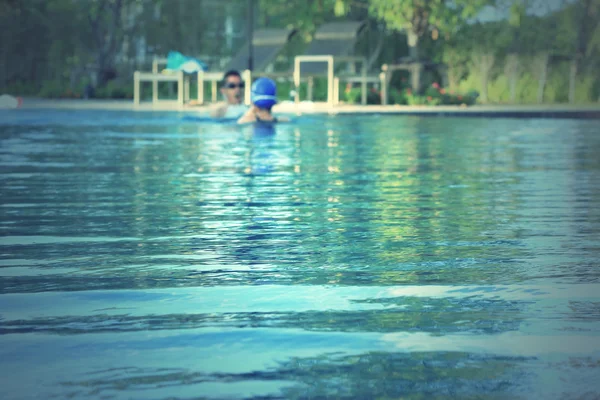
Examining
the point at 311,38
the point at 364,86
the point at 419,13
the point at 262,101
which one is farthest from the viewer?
the point at 311,38

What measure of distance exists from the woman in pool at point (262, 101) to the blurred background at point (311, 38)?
14204mm

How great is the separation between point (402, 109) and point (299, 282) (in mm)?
34007

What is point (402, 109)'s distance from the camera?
42.0 metres

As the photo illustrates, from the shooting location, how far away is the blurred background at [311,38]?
4659cm

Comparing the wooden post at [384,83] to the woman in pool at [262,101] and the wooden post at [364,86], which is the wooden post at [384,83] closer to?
the wooden post at [364,86]

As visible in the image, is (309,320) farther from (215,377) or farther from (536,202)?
(536,202)

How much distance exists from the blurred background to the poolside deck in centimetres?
337

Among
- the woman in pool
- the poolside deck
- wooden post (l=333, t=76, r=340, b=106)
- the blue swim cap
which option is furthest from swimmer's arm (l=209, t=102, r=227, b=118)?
wooden post (l=333, t=76, r=340, b=106)

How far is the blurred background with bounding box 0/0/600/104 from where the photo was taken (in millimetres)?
46594

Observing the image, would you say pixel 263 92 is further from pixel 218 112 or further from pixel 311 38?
pixel 311 38

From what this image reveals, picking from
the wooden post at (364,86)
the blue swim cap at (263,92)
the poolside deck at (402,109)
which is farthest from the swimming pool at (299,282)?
the wooden post at (364,86)

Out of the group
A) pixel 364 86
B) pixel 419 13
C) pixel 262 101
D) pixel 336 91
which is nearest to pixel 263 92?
pixel 262 101

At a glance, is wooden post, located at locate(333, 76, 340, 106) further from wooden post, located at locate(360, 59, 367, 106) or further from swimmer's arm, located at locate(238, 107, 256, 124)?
swimmer's arm, located at locate(238, 107, 256, 124)

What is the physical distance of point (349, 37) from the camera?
4797 cm
